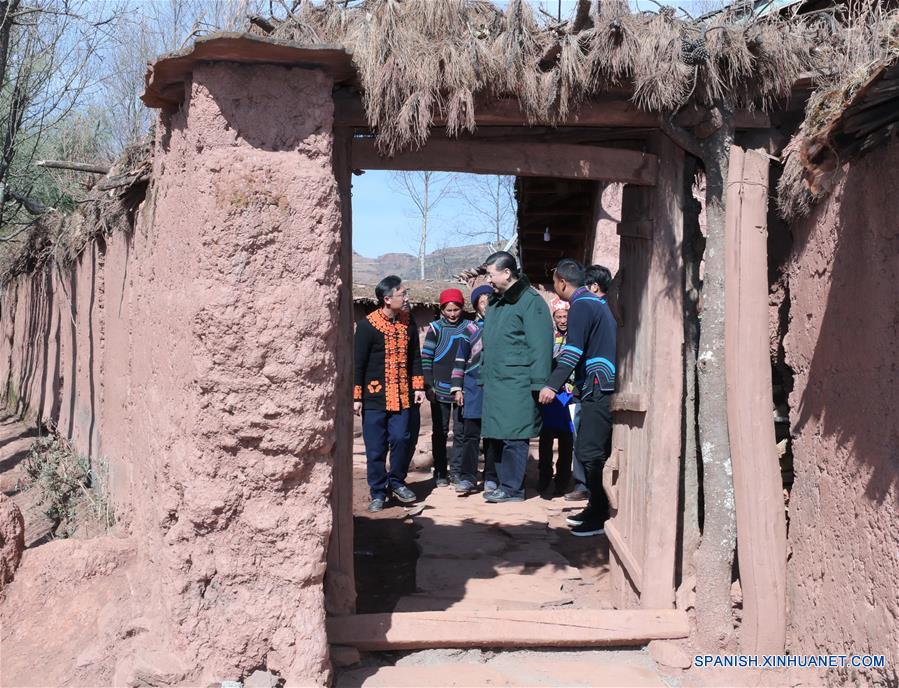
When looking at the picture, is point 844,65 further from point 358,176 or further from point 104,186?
point 104,186

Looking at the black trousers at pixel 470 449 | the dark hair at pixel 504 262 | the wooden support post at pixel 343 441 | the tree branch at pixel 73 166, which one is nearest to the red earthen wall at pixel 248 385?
the wooden support post at pixel 343 441

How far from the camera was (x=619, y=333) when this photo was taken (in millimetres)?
5078

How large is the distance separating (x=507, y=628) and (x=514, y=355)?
2.67 m

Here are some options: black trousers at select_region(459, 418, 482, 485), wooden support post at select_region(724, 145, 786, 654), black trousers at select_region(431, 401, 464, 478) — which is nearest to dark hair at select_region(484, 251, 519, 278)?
black trousers at select_region(459, 418, 482, 485)

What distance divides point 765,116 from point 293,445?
8.74ft

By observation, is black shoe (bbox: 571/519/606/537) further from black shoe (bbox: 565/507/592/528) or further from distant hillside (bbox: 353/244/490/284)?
distant hillside (bbox: 353/244/490/284)

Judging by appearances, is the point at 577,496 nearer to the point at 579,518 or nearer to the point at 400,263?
the point at 579,518

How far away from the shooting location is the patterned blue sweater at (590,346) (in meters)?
6.00

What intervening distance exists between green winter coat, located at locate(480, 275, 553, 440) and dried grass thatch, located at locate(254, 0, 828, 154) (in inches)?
104

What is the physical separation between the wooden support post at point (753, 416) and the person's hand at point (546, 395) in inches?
92.1

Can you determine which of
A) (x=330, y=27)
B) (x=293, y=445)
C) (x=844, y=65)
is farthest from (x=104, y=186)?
(x=844, y=65)

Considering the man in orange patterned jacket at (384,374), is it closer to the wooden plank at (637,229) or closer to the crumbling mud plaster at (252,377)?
the wooden plank at (637,229)

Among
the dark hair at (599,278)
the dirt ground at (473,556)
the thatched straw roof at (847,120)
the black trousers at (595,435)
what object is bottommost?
the dirt ground at (473,556)

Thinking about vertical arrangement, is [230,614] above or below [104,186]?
below
